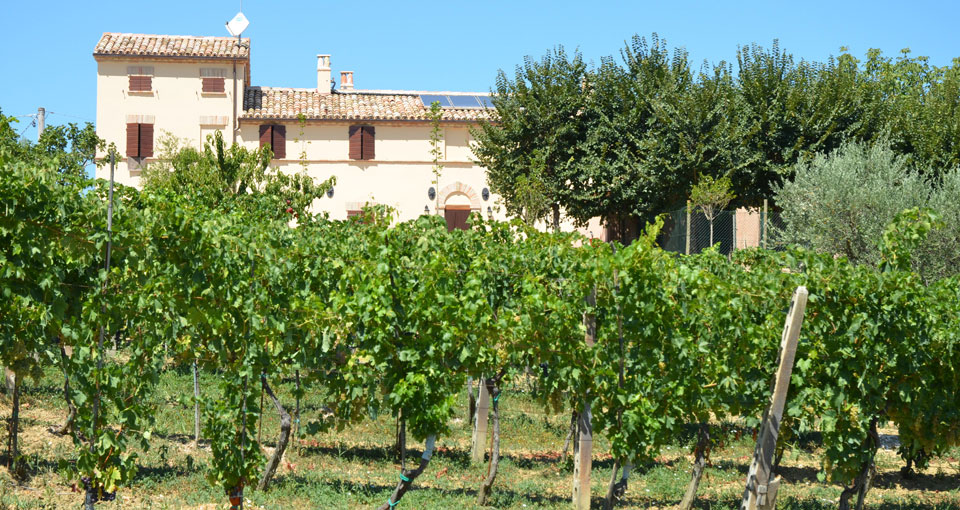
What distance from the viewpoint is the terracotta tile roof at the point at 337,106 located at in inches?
1391

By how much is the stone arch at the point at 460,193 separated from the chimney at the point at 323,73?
657 centimetres

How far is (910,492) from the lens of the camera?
1050cm

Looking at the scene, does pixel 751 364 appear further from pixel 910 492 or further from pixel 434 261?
pixel 910 492

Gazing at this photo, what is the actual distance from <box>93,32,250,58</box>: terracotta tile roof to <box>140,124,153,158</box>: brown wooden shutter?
8.98ft

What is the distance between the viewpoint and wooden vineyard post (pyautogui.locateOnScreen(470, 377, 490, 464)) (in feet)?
35.7

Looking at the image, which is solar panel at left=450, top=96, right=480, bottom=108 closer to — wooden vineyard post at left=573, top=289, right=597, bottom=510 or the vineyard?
the vineyard

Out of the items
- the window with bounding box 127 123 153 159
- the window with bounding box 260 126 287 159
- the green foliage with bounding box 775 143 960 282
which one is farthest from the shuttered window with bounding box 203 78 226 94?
the green foliage with bounding box 775 143 960 282

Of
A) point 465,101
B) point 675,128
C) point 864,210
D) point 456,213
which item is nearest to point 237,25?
point 465,101

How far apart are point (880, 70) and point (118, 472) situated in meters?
46.7

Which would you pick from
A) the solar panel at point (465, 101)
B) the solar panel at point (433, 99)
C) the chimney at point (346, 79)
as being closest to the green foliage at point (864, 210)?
the solar panel at point (465, 101)

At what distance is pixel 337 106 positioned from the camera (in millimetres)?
36312

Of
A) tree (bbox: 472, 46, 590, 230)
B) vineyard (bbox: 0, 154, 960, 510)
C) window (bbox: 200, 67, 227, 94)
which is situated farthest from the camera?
window (bbox: 200, 67, 227, 94)

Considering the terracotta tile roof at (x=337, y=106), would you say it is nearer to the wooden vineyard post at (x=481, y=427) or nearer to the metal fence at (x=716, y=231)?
the metal fence at (x=716, y=231)

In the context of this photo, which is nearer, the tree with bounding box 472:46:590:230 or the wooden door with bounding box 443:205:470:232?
the tree with bounding box 472:46:590:230
